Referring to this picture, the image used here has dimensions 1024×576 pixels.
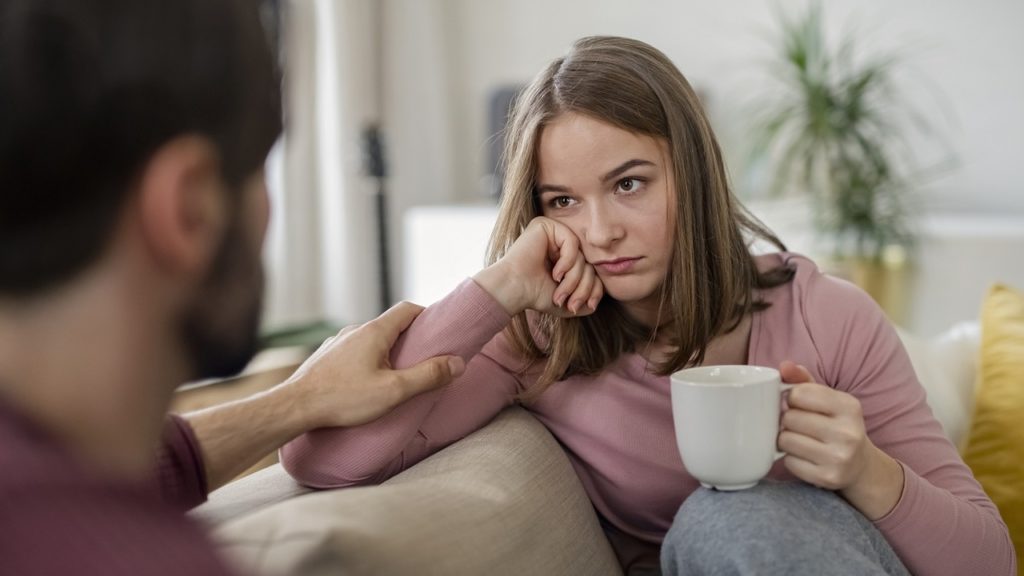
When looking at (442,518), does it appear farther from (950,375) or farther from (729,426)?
(950,375)

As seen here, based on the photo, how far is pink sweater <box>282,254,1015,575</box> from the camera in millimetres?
1070

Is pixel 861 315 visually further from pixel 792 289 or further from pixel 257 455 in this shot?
pixel 257 455

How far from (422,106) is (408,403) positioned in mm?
3345

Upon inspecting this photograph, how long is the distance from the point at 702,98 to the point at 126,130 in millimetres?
3252

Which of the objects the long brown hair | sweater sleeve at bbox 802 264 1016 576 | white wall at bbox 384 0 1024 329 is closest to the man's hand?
the long brown hair

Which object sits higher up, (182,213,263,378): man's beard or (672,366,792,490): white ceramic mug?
(182,213,263,378): man's beard

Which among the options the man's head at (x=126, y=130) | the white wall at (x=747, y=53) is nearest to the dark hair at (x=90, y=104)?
the man's head at (x=126, y=130)

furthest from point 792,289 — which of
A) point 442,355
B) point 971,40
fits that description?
point 971,40

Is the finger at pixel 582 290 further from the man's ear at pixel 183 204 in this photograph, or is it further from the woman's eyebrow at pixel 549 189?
the man's ear at pixel 183 204

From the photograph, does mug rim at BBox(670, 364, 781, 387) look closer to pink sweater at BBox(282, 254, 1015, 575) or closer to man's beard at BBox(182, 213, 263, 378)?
pink sweater at BBox(282, 254, 1015, 575)

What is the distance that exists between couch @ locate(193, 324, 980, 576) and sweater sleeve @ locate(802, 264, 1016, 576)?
0.33 metres

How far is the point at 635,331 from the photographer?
1.30 m

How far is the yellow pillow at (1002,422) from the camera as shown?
145 cm

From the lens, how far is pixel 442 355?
1132 mm
